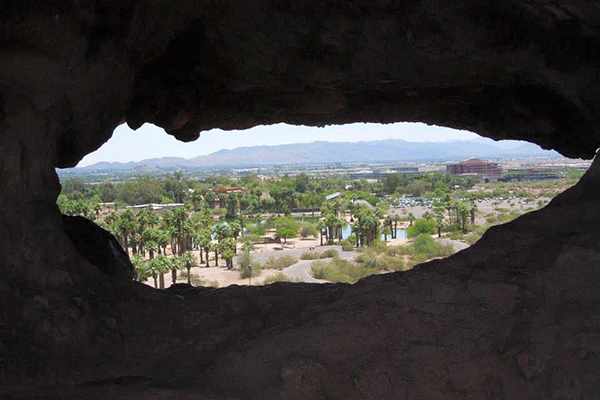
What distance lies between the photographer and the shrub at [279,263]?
38.3m

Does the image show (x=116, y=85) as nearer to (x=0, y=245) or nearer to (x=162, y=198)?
(x=0, y=245)

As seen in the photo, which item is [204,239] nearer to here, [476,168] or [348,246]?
[348,246]

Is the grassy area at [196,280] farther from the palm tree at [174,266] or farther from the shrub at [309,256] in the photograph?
the shrub at [309,256]

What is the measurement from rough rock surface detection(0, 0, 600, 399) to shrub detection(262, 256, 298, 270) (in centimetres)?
3177

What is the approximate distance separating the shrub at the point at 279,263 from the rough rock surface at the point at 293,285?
1251 inches

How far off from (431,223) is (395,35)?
47464mm

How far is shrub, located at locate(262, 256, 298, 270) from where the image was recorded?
3828 centimetres

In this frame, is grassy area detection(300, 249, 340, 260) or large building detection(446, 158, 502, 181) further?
large building detection(446, 158, 502, 181)

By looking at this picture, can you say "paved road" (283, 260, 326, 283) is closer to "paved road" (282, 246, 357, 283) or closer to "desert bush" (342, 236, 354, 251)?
"paved road" (282, 246, 357, 283)

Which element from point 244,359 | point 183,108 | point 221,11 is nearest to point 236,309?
point 244,359

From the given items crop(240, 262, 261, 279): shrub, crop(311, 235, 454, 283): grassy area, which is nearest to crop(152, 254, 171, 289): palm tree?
crop(240, 262, 261, 279): shrub

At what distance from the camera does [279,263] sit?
128 feet

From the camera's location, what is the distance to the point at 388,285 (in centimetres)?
386

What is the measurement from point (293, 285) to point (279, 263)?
34369 millimetres
